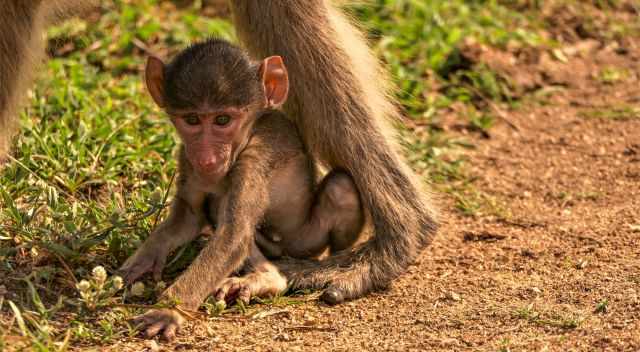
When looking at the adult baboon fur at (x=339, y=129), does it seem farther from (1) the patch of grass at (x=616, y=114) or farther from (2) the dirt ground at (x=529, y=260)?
(1) the patch of grass at (x=616, y=114)

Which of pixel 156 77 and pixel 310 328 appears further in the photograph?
pixel 156 77

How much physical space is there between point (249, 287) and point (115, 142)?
5.79 ft

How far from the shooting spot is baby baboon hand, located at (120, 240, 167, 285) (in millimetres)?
4719

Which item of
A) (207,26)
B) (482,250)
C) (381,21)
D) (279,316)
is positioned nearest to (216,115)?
(279,316)

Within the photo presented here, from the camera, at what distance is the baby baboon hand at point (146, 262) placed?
472cm

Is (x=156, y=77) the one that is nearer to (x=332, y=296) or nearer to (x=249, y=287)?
(x=249, y=287)

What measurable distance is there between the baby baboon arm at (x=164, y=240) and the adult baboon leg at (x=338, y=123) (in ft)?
1.48

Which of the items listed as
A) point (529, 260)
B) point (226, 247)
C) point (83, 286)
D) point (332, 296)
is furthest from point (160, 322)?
point (529, 260)

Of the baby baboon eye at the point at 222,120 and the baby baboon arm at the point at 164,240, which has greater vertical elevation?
the baby baboon eye at the point at 222,120

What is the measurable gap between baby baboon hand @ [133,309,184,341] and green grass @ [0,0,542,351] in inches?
2.8

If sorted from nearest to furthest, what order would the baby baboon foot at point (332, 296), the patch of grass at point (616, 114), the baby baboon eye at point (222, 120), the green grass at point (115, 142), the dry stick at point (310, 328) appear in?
the dry stick at point (310, 328) → the green grass at point (115, 142) → the baby baboon eye at point (222, 120) → the baby baboon foot at point (332, 296) → the patch of grass at point (616, 114)

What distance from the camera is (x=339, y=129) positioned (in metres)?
5.02

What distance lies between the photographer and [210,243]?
4535 mm

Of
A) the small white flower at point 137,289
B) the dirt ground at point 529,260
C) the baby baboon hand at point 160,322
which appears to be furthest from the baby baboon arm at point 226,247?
the small white flower at point 137,289
